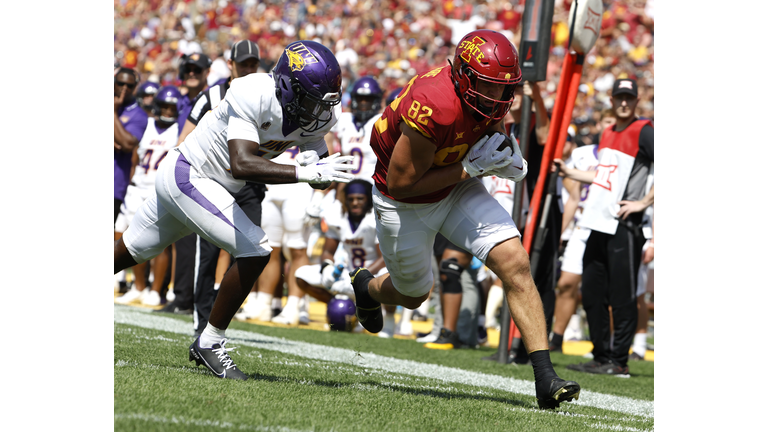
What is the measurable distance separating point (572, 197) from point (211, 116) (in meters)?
4.63

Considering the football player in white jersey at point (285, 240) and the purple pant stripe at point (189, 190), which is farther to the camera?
the football player in white jersey at point (285, 240)

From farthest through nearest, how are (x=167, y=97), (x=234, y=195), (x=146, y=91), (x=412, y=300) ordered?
1. (x=146, y=91)
2. (x=167, y=97)
3. (x=234, y=195)
4. (x=412, y=300)

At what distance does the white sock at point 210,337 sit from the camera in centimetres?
388

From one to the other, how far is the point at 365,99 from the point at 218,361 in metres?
4.79

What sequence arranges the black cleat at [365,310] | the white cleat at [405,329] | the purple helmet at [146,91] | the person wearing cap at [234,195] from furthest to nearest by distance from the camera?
1. the purple helmet at [146,91]
2. the white cleat at [405,329]
3. the person wearing cap at [234,195]
4. the black cleat at [365,310]

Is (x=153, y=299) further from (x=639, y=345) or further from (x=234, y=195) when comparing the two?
(x=639, y=345)

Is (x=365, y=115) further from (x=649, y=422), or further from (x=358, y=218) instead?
(x=649, y=422)

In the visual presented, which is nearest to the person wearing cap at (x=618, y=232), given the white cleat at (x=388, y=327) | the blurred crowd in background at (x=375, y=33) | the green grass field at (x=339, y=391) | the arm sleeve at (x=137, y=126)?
the green grass field at (x=339, y=391)

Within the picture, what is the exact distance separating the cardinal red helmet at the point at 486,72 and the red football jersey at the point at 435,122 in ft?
0.23

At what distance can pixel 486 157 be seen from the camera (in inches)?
142

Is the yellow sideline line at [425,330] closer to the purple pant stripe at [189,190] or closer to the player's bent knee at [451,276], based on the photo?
the player's bent knee at [451,276]

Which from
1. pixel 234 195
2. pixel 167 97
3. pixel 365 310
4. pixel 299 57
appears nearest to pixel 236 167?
pixel 299 57

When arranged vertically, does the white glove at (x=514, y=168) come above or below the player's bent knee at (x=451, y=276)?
above

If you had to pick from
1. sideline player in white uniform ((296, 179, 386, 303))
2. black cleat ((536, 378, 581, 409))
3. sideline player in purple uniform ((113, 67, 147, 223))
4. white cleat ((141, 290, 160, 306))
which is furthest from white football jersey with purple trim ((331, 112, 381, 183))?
black cleat ((536, 378, 581, 409))
